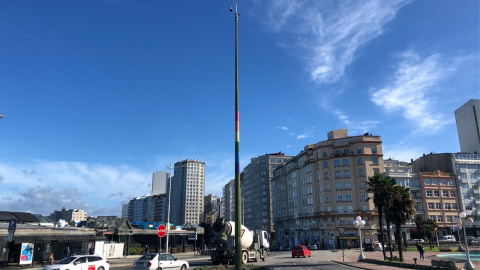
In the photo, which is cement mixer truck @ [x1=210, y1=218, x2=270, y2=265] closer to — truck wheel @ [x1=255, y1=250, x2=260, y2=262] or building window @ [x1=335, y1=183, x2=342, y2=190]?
truck wheel @ [x1=255, y1=250, x2=260, y2=262]

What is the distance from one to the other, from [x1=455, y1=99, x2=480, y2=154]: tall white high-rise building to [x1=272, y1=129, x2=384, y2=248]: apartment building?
700 inches

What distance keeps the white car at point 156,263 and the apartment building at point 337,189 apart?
57518 millimetres

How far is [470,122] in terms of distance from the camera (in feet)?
117

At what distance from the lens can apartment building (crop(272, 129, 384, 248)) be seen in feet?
258

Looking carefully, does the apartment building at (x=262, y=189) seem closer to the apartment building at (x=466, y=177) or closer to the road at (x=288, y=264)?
the apartment building at (x=466, y=177)

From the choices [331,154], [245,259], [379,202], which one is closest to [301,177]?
[331,154]

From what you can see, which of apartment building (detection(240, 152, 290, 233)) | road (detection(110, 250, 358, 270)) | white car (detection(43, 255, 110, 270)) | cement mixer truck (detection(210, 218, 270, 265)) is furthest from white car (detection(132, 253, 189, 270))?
apartment building (detection(240, 152, 290, 233))

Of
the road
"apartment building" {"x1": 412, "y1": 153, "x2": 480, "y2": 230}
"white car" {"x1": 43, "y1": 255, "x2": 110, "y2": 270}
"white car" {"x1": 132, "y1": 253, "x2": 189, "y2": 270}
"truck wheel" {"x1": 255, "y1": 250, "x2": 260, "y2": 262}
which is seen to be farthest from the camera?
"apartment building" {"x1": 412, "y1": 153, "x2": 480, "y2": 230}

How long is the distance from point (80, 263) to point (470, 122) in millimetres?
37769

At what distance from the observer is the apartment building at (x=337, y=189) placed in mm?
78688

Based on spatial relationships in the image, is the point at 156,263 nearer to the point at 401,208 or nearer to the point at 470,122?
the point at 401,208

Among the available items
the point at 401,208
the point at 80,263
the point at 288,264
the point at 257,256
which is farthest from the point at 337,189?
the point at 80,263

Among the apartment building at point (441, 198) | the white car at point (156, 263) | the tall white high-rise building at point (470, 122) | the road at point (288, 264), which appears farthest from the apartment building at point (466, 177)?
the white car at point (156, 263)

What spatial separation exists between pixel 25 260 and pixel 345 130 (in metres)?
75.2
